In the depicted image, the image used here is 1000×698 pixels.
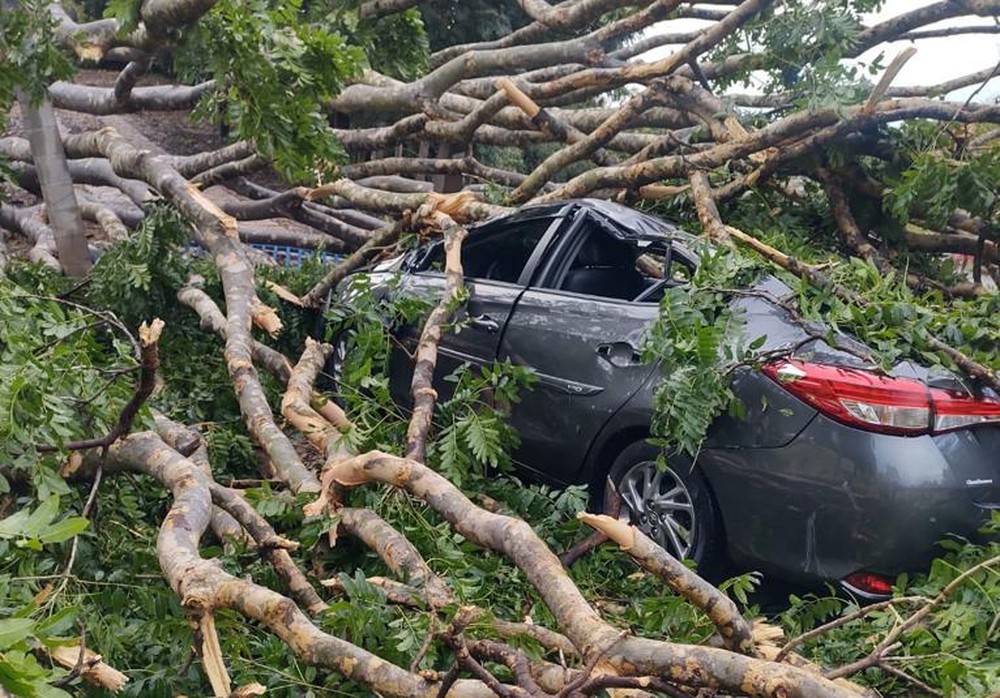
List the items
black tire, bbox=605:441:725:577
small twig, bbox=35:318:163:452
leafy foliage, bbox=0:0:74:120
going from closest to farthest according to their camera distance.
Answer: small twig, bbox=35:318:163:452, black tire, bbox=605:441:725:577, leafy foliage, bbox=0:0:74:120

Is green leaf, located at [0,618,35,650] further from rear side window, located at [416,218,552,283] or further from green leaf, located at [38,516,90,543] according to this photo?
rear side window, located at [416,218,552,283]

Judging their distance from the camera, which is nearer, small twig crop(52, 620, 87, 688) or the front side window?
small twig crop(52, 620, 87, 688)

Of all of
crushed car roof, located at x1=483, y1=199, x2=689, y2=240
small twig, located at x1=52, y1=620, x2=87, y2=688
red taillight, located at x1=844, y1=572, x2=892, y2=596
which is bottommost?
red taillight, located at x1=844, y1=572, x2=892, y2=596

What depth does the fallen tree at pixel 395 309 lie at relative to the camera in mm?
2330

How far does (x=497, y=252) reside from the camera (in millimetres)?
5383

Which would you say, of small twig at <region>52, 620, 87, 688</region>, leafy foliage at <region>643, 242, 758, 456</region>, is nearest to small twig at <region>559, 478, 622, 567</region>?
leafy foliage at <region>643, 242, 758, 456</region>

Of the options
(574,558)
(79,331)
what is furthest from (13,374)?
(574,558)

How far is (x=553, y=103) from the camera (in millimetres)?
8594

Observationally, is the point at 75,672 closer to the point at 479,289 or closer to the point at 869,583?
the point at 869,583

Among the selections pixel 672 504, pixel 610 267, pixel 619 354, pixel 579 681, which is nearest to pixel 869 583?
pixel 672 504

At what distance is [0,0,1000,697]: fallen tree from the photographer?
2330 mm

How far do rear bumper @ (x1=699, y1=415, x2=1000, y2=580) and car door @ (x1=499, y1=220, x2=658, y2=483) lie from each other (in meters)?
0.76

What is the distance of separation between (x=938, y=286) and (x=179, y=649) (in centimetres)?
497

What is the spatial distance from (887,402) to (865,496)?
34cm
